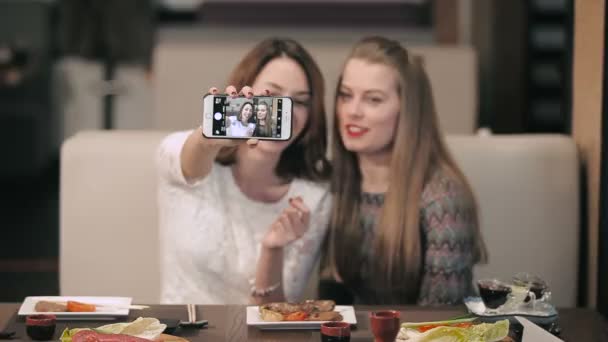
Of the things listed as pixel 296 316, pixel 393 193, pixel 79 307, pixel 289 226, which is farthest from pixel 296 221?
pixel 79 307

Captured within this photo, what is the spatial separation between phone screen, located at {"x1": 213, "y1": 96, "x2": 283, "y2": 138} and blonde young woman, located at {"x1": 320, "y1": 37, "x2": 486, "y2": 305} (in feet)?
1.60

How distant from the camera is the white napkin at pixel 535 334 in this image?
2471 mm

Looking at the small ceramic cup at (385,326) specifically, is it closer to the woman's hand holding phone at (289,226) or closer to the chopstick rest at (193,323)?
the chopstick rest at (193,323)

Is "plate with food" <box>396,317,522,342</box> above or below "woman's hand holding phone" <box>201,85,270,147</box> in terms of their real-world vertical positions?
below

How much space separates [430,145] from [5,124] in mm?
5045

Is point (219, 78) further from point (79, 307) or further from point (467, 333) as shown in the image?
point (467, 333)

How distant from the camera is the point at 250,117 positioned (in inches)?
113

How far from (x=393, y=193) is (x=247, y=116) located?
608mm

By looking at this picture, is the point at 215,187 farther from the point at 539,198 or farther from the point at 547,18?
the point at 547,18

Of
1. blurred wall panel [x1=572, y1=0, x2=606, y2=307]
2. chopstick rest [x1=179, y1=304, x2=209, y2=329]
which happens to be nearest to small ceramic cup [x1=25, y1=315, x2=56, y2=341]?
chopstick rest [x1=179, y1=304, x2=209, y2=329]

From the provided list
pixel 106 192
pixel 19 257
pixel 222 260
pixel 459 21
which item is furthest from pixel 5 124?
pixel 222 260

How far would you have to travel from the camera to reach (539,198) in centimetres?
368

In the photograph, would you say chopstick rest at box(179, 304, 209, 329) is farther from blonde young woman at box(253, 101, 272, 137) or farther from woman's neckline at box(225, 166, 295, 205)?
woman's neckline at box(225, 166, 295, 205)

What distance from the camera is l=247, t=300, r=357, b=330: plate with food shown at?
2682 millimetres
